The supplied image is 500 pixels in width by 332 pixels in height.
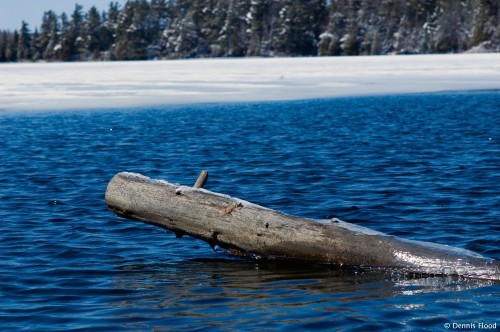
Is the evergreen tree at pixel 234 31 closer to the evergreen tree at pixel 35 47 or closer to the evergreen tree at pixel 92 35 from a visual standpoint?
the evergreen tree at pixel 92 35

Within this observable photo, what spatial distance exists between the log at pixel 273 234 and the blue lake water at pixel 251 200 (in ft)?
0.49

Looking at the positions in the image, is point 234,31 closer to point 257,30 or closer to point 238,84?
point 257,30

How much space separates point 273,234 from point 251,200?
4.35m

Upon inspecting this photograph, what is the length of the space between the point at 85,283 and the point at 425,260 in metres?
3.42

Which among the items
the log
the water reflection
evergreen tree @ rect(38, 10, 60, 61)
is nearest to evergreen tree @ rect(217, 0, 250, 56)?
evergreen tree @ rect(38, 10, 60, 61)

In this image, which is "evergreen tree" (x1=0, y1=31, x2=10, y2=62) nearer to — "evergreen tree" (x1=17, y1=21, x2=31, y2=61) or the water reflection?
"evergreen tree" (x1=17, y1=21, x2=31, y2=61)

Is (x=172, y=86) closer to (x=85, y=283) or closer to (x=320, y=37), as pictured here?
(x=85, y=283)

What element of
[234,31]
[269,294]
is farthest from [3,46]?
[269,294]

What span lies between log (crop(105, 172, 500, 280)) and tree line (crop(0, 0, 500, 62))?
7802cm

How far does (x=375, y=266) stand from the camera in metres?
9.25

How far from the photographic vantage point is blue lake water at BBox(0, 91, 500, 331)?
8281 mm

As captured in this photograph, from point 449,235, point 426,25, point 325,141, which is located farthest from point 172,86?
point 426,25

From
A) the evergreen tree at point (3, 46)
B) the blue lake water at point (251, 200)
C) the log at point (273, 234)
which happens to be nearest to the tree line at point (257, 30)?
the evergreen tree at point (3, 46)

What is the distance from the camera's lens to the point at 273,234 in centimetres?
965
